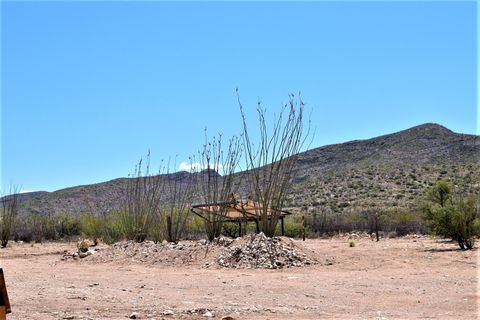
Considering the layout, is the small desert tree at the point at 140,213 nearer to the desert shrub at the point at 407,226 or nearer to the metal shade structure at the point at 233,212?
the metal shade structure at the point at 233,212

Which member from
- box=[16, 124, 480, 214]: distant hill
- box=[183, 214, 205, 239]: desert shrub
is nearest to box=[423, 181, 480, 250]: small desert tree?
box=[183, 214, 205, 239]: desert shrub

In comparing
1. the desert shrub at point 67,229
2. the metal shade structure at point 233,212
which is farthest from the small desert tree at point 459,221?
the desert shrub at point 67,229

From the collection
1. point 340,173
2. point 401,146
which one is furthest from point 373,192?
point 401,146

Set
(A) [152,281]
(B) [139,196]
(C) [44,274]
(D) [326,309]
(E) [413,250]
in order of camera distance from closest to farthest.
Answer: (D) [326,309] → (A) [152,281] → (C) [44,274] → (E) [413,250] → (B) [139,196]

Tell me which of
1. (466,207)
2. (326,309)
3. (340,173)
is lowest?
(326,309)

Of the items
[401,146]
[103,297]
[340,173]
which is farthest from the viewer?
[401,146]

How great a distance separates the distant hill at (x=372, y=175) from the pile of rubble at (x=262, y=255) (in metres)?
21.6

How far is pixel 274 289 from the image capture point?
35.8 ft

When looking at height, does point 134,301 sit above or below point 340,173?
below

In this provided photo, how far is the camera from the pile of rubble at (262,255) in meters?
15.1

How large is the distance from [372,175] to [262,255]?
118 ft

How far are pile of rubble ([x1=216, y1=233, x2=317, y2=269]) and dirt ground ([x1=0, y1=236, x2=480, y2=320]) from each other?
0.38m

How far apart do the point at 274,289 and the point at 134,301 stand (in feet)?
9.16

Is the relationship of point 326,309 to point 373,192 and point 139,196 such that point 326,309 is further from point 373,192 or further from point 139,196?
point 373,192
